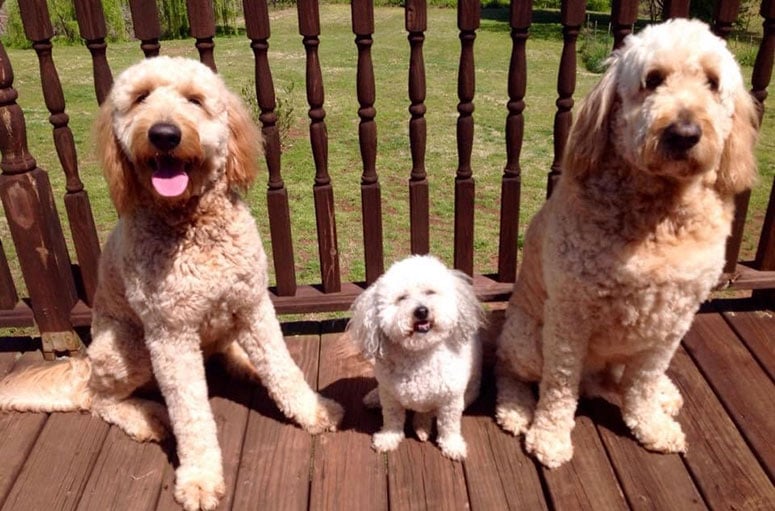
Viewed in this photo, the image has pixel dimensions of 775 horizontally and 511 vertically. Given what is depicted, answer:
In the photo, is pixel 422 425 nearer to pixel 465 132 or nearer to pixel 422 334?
pixel 422 334

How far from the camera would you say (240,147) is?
211 centimetres

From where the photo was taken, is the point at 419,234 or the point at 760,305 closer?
the point at 419,234

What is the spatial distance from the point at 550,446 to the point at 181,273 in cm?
147

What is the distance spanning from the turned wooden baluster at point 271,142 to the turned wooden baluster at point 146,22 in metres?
0.35

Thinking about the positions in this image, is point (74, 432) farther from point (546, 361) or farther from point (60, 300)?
point (546, 361)

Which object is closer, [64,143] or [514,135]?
[64,143]

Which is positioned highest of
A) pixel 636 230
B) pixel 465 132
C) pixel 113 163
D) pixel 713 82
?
Result: pixel 713 82

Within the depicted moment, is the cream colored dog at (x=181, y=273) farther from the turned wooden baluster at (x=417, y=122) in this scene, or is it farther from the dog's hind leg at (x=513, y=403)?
the turned wooden baluster at (x=417, y=122)

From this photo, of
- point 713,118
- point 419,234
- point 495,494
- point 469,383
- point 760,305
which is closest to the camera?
point 713,118

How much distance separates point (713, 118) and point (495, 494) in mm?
1416

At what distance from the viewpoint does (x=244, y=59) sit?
1267 centimetres

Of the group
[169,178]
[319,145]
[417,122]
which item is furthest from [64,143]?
[417,122]

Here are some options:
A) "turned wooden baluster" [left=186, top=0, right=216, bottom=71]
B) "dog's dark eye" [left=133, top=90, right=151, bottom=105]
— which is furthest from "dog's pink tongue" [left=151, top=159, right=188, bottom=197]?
"turned wooden baluster" [left=186, top=0, right=216, bottom=71]

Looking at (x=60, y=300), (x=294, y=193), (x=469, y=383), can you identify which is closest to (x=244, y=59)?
(x=294, y=193)
